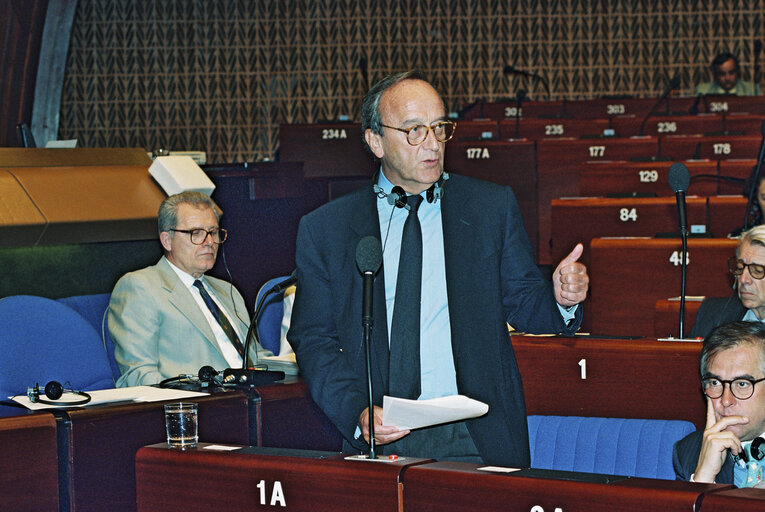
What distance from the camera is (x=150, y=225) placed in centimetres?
434

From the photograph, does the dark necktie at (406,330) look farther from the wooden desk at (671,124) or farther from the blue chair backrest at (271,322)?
the wooden desk at (671,124)

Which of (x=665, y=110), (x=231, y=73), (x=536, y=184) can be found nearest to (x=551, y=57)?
(x=665, y=110)

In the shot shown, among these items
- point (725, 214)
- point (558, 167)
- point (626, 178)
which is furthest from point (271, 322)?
point (558, 167)

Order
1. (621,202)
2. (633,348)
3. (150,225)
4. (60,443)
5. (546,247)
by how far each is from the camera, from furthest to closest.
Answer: (546,247)
(621,202)
(150,225)
(633,348)
(60,443)

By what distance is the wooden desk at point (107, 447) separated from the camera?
2.49 meters

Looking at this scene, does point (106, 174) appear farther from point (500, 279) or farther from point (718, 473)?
point (718, 473)

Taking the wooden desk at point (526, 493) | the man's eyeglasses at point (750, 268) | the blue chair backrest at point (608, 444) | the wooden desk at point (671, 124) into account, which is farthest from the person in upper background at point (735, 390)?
the wooden desk at point (671, 124)

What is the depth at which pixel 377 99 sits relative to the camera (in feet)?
7.13

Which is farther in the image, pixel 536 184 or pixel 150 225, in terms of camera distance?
pixel 536 184

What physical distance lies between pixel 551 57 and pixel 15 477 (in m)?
10.3

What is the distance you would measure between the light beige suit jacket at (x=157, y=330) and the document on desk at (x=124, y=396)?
0.42 meters

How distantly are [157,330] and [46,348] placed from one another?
372 millimetres

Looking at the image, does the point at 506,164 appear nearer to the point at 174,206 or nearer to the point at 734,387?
the point at 174,206

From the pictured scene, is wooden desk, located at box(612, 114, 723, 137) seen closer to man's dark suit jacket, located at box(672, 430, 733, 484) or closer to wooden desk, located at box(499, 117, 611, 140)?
wooden desk, located at box(499, 117, 611, 140)
